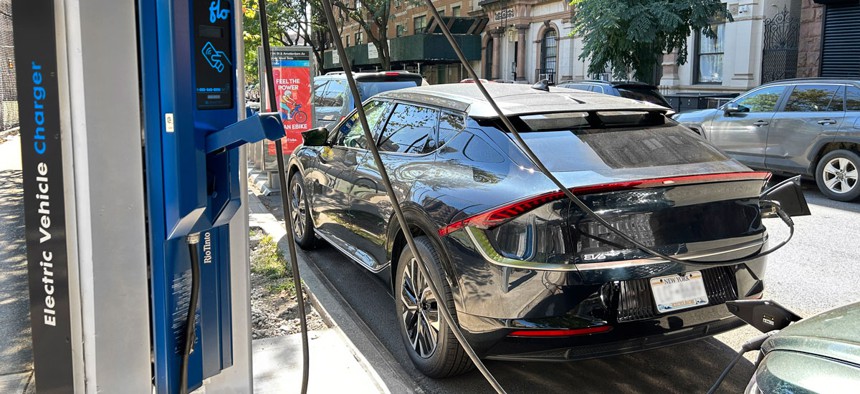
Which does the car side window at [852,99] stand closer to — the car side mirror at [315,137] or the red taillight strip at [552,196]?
the red taillight strip at [552,196]

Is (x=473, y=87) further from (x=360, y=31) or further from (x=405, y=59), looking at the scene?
(x=360, y=31)

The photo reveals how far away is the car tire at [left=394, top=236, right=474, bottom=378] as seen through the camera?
3945 millimetres

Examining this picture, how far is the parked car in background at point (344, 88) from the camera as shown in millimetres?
11820

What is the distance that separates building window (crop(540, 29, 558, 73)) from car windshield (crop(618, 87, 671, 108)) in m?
17.1

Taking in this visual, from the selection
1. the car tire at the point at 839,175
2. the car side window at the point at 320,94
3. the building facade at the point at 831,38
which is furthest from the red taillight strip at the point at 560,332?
the building facade at the point at 831,38

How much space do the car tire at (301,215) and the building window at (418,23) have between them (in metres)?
34.5

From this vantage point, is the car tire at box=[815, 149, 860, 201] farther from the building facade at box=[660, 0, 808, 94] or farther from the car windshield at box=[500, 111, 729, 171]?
the building facade at box=[660, 0, 808, 94]

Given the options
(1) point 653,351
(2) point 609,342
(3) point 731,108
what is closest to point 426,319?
(2) point 609,342

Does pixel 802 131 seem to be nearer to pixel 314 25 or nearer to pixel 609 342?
pixel 609 342

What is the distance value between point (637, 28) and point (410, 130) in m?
14.2

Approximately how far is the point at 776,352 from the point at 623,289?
141 cm

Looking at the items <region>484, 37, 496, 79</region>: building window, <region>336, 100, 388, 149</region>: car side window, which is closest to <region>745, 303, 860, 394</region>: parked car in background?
<region>336, 100, 388, 149</region>: car side window

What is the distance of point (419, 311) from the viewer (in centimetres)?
432

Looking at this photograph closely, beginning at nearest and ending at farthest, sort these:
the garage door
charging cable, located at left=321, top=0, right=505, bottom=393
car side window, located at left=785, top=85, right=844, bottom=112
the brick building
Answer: charging cable, located at left=321, top=0, right=505, bottom=393 → car side window, located at left=785, top=85, right=844, bottom=112 → the garage door → the brick building
